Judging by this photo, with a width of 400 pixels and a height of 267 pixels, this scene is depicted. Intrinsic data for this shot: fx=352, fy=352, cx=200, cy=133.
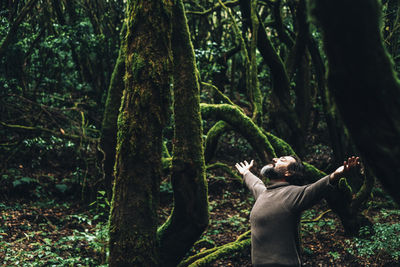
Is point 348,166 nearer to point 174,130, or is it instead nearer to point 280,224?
point 280,224

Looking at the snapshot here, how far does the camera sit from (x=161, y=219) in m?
8.48

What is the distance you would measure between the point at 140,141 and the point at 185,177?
108 centimetres

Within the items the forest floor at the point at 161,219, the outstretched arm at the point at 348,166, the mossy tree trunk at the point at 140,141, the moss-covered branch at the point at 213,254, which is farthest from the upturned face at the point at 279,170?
the forest floor at the point at 161,219

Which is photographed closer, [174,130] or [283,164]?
[283,164]

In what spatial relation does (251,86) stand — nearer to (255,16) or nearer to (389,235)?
(255,16)

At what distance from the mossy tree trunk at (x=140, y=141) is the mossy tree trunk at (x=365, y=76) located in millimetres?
2285

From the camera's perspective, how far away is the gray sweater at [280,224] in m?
3.44

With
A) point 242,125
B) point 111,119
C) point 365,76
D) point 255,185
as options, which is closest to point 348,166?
point 255,185

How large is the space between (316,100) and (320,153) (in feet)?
6.54

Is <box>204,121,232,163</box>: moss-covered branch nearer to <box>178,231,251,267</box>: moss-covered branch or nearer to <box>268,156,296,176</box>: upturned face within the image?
<box>178,231,251,267</box>: moss-covered branch

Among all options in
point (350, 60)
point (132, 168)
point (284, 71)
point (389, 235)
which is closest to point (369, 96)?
point (350, 60)

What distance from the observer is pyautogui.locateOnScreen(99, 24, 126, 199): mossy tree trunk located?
229 inches

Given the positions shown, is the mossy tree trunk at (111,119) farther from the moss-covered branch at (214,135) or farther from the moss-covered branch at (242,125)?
the moss-covered branch at (214,135)

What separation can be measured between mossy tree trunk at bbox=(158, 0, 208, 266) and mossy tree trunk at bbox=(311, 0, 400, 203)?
9.86 ft
